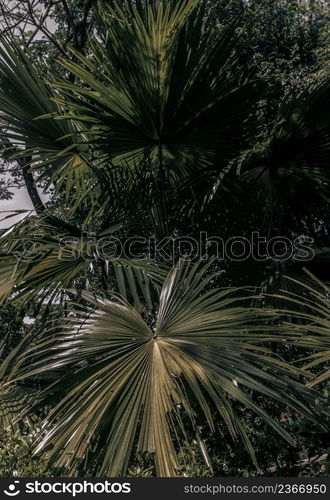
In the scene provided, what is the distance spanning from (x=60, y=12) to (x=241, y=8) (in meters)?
Answer: 3.12

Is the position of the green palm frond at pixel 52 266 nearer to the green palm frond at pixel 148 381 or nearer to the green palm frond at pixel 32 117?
the green palm frond at pixel 148 381

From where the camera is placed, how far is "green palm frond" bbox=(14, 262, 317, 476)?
2143 millimetres

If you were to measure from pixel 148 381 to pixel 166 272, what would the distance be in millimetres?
1107

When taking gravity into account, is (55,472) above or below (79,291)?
below

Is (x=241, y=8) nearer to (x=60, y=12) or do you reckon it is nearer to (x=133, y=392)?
(x=60, y=12)

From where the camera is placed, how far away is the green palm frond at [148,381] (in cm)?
214

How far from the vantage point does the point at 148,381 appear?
228cm

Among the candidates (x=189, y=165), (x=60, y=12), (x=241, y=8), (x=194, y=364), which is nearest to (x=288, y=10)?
(x=241, y=8)

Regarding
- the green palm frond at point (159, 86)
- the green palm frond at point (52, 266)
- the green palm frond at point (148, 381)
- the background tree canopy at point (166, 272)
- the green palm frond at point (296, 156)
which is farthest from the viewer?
the green palm frond at point (296, 156)

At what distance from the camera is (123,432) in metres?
2.15

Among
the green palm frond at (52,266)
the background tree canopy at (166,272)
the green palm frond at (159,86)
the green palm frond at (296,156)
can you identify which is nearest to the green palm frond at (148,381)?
the background tree canopy at (166,272)

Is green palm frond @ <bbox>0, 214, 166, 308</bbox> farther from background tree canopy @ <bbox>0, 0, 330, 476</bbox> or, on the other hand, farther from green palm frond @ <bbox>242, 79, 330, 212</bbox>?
green palm frond @ <bbox>242, 79, 330, 212</bbox>

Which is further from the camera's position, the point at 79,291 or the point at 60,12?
the point at 60,12

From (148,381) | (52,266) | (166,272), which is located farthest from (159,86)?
(148,381)
